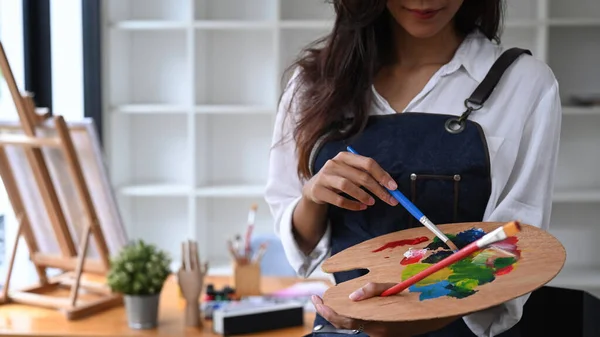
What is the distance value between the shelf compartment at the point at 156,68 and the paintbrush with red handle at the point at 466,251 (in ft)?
10.5

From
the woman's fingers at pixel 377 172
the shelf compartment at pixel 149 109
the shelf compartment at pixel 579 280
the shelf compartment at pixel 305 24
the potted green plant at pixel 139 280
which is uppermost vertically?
the shelf compartment at pixel 305 24

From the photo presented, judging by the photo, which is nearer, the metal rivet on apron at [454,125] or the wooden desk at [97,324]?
the metal rivet on apron at [454,125]

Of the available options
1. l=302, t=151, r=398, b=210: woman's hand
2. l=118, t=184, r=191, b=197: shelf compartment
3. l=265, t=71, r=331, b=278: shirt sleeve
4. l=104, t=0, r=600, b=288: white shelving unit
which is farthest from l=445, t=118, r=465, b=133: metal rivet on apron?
l=118, t=184, r=191, b=197: shelf compartment

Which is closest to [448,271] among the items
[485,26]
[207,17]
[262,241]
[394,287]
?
[394,287]

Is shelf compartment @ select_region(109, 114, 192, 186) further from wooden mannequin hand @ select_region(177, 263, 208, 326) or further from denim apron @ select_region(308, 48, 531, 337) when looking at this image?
denim apron @ select_region(308, 48, 531, 337)

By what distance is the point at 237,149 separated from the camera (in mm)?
4160

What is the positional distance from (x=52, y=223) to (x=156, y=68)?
1.74 m

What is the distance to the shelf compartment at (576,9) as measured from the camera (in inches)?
159

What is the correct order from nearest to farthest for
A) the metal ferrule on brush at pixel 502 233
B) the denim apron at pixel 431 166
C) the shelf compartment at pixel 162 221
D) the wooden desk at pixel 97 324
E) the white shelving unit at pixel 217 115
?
the metal ferrule on brush at pixel 502 233 → the denim apron at pixel 431 166 → the wooden desk at pixel 97 324 → the white shelving unit at pixel 217 115 → the shelf compartment at pixel 162 221

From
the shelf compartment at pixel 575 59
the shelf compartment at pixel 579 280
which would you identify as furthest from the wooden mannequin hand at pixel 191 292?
the shelf compartment at pixel 575 59

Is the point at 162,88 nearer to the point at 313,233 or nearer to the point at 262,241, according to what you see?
the point at 262,241

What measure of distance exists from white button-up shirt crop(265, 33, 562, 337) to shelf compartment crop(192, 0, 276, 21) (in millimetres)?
2654

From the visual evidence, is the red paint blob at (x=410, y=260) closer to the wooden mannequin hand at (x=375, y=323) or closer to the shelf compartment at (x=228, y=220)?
the wooden mannequin hand at (x=375, y=323)

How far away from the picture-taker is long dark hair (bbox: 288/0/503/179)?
1.49 meters
